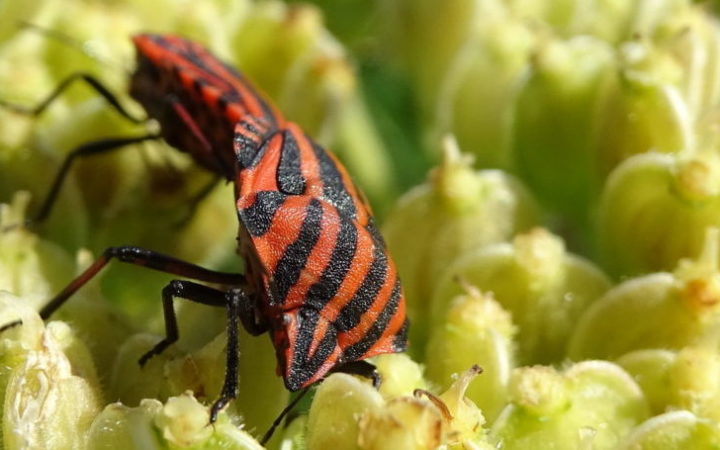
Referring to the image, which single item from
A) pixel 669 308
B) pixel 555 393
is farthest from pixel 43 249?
pixel 669 308

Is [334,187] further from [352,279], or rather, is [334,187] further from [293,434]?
[293,434]

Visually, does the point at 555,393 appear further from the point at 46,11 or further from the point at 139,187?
the point at 46,11

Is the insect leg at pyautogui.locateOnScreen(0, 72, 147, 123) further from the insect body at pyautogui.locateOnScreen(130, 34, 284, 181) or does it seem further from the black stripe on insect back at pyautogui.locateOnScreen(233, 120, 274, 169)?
the black stripe on insect back at pyautogui.locateOnScreen(233, 120, 274, 169)

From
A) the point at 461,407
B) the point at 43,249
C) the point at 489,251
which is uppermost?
the point at 489,251

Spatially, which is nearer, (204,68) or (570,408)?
(570,408)

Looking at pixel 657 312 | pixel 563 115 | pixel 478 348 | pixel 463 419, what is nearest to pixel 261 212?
pixel 478 348

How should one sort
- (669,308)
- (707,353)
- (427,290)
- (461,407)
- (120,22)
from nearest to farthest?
(461,407) < (707,353) < (669,308) < (427,290) < (120,22)

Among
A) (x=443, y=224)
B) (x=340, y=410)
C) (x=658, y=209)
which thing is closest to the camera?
(x=340, y=410)
